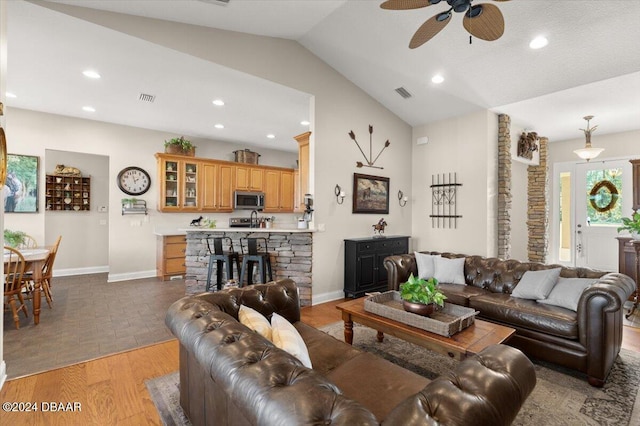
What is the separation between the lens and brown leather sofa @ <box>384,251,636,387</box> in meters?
2.37

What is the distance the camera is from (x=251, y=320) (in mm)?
1795

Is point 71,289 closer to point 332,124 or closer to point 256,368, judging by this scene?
point 332,124

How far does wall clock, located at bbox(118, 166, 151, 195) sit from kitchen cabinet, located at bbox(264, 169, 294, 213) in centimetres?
258

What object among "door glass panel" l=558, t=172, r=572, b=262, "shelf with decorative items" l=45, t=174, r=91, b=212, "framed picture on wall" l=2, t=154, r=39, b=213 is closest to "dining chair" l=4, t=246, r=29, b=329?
"framed picture on wall" l=2, t=154, r=39, b=213

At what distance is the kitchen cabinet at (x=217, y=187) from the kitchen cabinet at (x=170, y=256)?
97cm

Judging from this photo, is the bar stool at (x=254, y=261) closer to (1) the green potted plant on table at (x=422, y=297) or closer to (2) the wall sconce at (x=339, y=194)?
(2) the wall sconce at (x=339, y=194)

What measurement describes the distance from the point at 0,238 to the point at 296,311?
2.29 meters

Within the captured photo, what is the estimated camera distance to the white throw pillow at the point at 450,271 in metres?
3.85

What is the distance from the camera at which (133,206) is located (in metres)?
6.02

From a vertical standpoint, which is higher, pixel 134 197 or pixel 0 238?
pixel 134 197

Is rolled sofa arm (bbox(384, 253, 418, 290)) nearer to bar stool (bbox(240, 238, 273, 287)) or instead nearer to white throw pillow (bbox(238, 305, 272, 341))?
bar stool (bbox(240, 238, 273, 287))

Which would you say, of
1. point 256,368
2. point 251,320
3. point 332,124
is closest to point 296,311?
point 251,320

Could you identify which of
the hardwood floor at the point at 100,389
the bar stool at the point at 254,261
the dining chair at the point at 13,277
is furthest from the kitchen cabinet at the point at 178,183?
the hardwood floor at the point at 100,389

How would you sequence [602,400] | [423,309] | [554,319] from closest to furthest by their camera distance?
[602,400], [423,309], [554,319]
